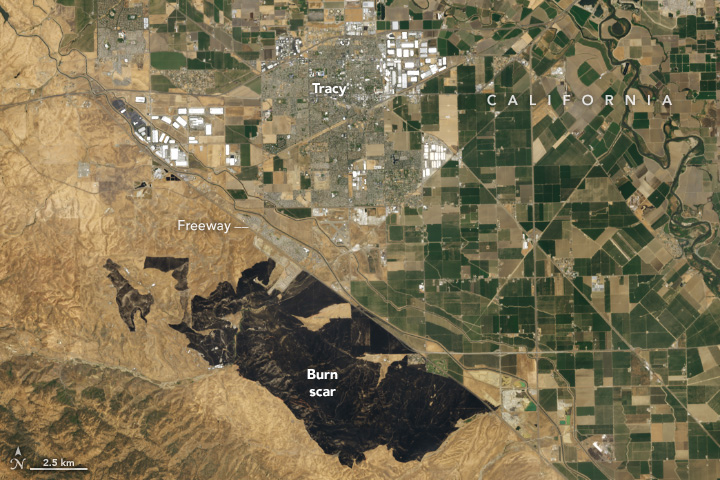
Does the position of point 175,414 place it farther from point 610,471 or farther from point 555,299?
point 610,471

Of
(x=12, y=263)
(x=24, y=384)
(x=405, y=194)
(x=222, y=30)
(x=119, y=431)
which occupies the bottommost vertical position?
(x=119, y=431)

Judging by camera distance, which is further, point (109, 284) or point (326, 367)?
point (326, 367)

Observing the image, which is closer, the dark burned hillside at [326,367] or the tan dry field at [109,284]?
the tan dry field at [109,284]

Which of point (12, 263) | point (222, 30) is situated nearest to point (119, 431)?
point (12, 263)

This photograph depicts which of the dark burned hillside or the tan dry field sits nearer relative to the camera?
the tan dry field

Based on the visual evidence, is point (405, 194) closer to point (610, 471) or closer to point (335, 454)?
point (335, 454)

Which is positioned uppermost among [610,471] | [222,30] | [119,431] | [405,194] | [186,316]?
[222,30]

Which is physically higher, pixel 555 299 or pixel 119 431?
pixel 555 299

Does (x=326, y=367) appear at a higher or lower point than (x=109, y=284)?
lower

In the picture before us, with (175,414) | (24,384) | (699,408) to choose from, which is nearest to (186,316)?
(175,414)
